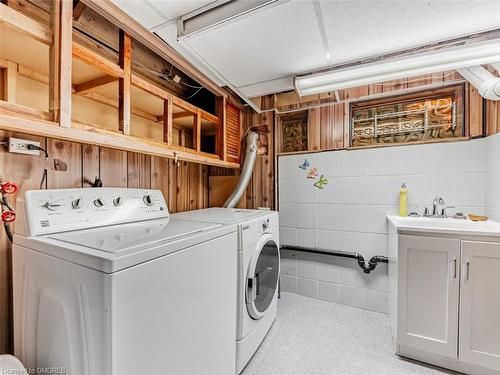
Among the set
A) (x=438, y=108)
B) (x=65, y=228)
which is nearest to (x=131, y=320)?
(x=65, y=228)

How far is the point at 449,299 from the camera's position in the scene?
61.6 inches

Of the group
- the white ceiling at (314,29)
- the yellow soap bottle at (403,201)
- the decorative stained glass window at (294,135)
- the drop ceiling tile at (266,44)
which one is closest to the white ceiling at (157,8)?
the white ceiling at (314,29)

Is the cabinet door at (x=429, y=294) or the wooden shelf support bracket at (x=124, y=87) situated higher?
the wooden shelf support bracket at (x=124, y=87)

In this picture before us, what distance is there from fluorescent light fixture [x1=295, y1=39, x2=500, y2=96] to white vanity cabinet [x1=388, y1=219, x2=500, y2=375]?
1.14 meters

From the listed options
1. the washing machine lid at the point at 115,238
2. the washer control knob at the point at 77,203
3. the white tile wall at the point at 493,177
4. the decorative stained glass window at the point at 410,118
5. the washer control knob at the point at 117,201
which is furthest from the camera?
the decorative stained glass window at the point at 410,118

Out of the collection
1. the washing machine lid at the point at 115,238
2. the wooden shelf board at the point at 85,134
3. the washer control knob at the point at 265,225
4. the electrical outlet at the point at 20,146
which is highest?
the wooden shelf board at the point at 85,134

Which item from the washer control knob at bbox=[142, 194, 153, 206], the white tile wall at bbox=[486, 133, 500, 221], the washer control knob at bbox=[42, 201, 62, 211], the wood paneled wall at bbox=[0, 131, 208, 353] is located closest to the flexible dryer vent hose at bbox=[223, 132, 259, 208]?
the wood paneled wall at bbox=[0, 131, 208, 353]

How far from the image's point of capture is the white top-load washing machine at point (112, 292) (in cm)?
77

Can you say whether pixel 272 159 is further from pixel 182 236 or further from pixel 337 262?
pixel 182 236

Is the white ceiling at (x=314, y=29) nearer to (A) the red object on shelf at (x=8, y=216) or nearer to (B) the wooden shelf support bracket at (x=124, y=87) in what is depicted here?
(B) the wooden shelf support bracket at (x=124, y=87)

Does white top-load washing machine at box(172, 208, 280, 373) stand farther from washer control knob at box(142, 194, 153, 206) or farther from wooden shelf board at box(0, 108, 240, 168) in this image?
wooden shelf board at box(0, 108, 240, 168)

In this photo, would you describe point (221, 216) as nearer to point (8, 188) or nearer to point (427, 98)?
point (8, 188)

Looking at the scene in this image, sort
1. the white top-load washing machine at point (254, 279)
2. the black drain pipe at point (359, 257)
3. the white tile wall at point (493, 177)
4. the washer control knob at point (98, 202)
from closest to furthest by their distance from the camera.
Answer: the washer control knob at point (98, 202)
the white top-load washing machine at point (254, 279)
the white tile wall at point (493, 177)
the black drain pipe at point (359, 257)

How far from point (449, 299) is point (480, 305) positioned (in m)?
0.16
